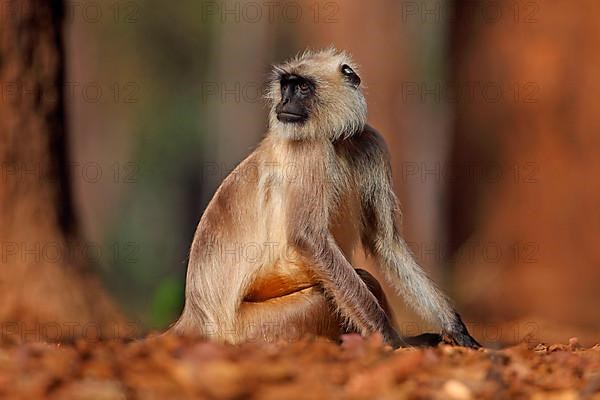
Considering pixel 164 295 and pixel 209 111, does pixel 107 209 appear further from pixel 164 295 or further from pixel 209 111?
pixel 164 295

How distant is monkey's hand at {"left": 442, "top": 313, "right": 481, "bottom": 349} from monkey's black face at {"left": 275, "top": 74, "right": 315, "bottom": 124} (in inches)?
53.4

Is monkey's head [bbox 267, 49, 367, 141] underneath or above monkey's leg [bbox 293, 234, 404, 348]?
above

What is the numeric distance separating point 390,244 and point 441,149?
290 inches

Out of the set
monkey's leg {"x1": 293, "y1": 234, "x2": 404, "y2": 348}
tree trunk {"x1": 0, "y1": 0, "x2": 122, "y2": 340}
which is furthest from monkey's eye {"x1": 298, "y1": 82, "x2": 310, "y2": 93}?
tree trunk {"x1": 0, "y1": 0, "x2": 122, "y2": 340}

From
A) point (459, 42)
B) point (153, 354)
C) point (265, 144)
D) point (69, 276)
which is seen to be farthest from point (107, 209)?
point (153, 354)

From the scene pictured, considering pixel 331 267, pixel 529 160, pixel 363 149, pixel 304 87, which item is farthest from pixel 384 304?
pixel 529 160

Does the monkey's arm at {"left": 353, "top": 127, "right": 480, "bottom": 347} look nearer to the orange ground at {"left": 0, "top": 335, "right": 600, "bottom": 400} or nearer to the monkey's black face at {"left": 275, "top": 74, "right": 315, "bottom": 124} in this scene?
the monkey's black face at {"left": 275, "top": 74, "right": 315, "bottom": 124}

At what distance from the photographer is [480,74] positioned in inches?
595

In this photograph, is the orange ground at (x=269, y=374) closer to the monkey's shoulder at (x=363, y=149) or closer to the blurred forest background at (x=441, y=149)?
the monkey's shoulder at (x=363, y=149)

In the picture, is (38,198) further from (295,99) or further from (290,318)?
(290,318)

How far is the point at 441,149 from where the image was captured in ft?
41.9

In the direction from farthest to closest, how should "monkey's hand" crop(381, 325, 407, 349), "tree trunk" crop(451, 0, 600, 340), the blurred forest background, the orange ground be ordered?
"tree trunk" crop(451, 0, 600, 340)
the blurred forest background
"monkey's hand" crop(381, 325, 407, 349)
the orange ground

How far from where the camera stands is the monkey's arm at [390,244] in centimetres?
541

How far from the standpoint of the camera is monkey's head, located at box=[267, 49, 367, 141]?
5.19 meters
